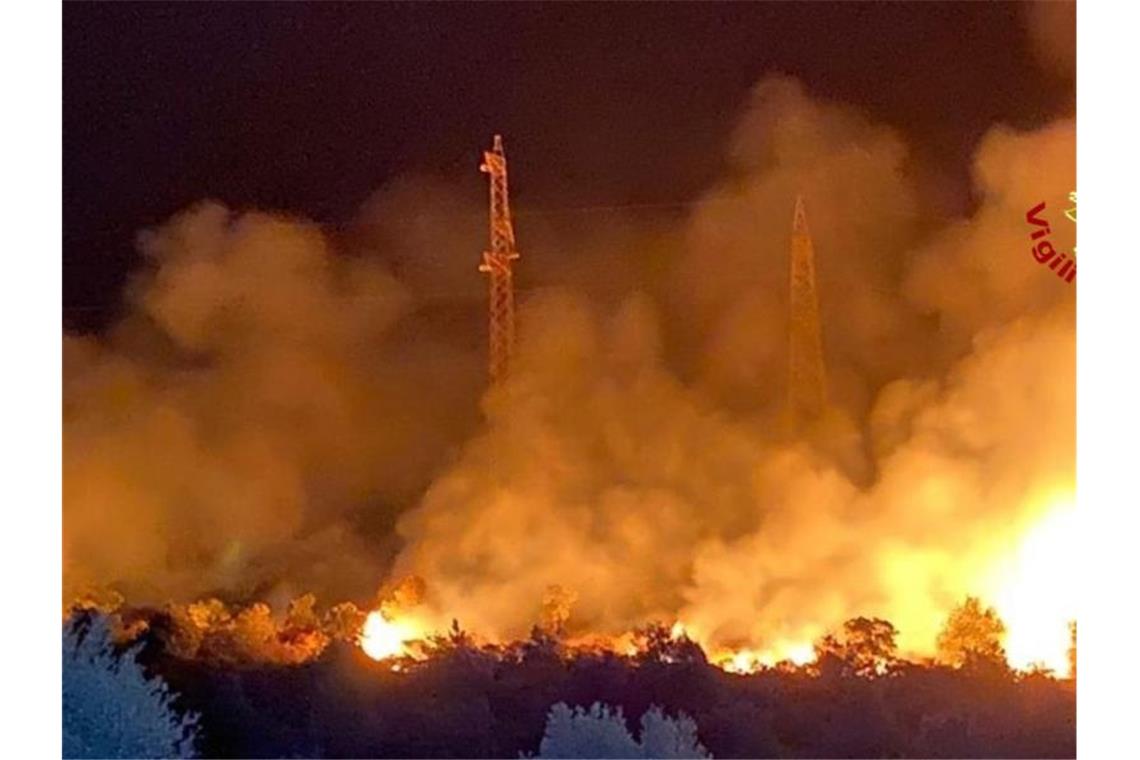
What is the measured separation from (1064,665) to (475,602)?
2.58 feet

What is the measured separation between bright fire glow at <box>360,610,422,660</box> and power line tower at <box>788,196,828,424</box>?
60 centimetres

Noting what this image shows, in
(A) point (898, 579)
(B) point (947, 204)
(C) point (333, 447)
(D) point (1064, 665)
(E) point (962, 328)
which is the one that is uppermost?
(B) point (947, 204)

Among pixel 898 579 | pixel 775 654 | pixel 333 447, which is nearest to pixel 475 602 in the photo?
pixel 333 447

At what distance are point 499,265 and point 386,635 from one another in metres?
0.53

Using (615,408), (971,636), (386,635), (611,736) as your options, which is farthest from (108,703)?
(971,636)

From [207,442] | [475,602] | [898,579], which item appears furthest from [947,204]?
[207,442]

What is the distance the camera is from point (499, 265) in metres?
1.90

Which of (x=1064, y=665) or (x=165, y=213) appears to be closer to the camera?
(x=1064, y=665)

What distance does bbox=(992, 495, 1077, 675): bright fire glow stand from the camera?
5.95 ft

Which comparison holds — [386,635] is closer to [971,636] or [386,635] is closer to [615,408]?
[615,408]

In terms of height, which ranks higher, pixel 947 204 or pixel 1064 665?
pixel 947 204

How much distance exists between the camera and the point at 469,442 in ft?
6.22

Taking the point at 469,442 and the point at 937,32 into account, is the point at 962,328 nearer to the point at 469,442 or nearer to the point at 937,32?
the point at 937,32
